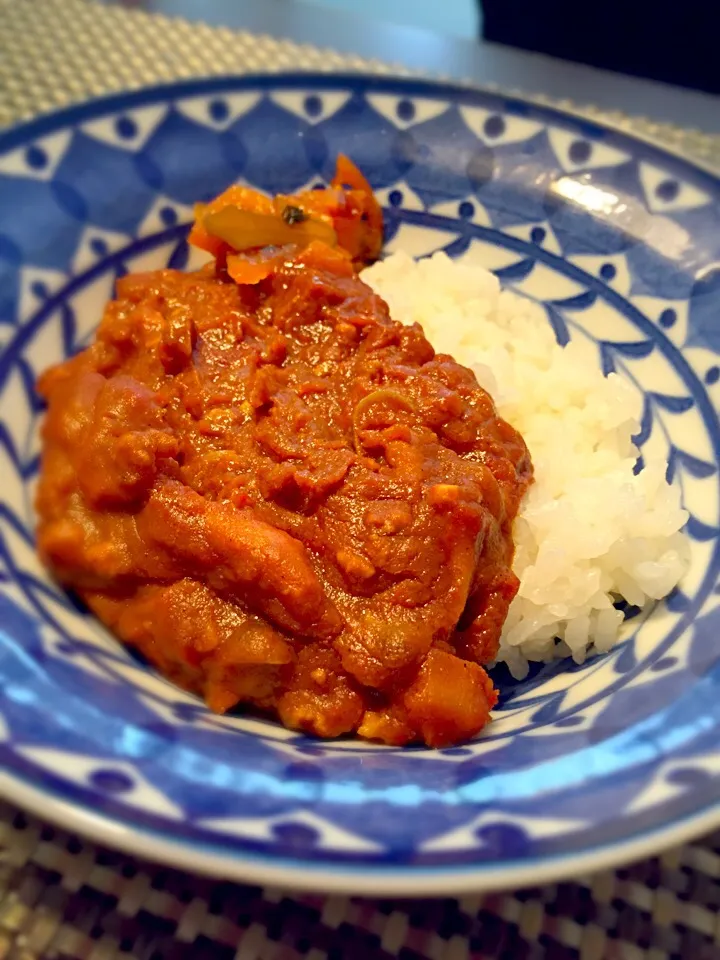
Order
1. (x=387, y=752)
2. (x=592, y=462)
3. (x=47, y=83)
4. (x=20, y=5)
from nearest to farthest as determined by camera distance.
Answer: (x=387, y=752) < (x=592, y=462) < (x=47, y=83) < (x=20, y=5)

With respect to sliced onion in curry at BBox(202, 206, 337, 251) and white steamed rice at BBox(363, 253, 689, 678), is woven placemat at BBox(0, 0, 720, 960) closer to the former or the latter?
white steamed rice at BBox(363, 253, 689, 678)

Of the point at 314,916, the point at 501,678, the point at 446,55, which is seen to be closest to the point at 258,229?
the point at 501,678

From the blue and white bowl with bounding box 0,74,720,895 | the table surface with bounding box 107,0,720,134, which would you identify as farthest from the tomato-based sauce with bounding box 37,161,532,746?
the table surface with bounding box 107,0,720,134

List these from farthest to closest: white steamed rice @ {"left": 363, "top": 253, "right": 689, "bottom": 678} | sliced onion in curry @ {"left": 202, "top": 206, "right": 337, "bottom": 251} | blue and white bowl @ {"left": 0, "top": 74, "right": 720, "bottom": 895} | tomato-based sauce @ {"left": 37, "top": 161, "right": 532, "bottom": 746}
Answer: sliced onion in curry @ {"left": 202, "top": 206, "right": 337, "bottom": 251} → white steamed rice @ {"left": 363, "top": 253, "right": 689, "bottom": 678} → tomato-based sauce @ {"left": 37, "top": 161, "right": 532, "bottom": 746} → blue and white bowl @ {"left": 0, "top": 74, "right": 720, "bottom": 895}

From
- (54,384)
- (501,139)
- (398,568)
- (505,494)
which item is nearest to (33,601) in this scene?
(54,384)

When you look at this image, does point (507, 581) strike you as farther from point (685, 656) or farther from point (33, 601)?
point (33, 601)

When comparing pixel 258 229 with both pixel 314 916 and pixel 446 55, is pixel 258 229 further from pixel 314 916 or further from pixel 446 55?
pixel 446 55

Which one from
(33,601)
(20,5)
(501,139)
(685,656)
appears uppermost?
(501,139)
